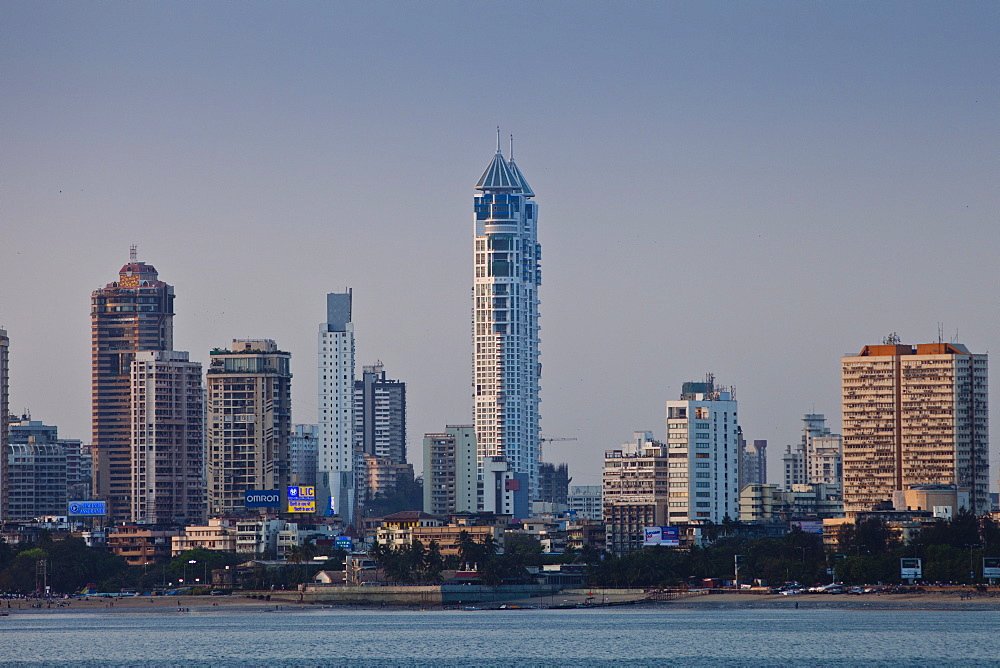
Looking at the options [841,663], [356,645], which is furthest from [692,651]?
[356,645]

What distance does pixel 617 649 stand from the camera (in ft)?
546

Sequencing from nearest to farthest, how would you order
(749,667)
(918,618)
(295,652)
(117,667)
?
(749,667) → (117,667) → (295,652) → (918,618)

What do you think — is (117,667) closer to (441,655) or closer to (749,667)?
(441,655)

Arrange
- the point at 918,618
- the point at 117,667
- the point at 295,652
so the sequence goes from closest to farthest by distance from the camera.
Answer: the point at 117,667 < the point at 295,652 < the point at 918,618

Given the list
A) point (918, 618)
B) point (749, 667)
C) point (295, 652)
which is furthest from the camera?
point (918, 618)

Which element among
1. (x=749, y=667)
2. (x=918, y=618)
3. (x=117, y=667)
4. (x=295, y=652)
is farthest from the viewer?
(x=918, y=618)

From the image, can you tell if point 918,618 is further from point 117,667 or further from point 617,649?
point 117,667

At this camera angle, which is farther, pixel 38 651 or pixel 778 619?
pixel 778 619

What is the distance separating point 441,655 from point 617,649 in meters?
14.2

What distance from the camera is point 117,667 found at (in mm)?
158000

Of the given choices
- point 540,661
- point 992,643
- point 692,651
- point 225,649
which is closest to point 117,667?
point 225,649

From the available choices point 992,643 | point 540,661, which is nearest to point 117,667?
point 540,661

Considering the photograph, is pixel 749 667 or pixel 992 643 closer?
pixel 749 667

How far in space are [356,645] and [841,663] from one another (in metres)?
45.3
